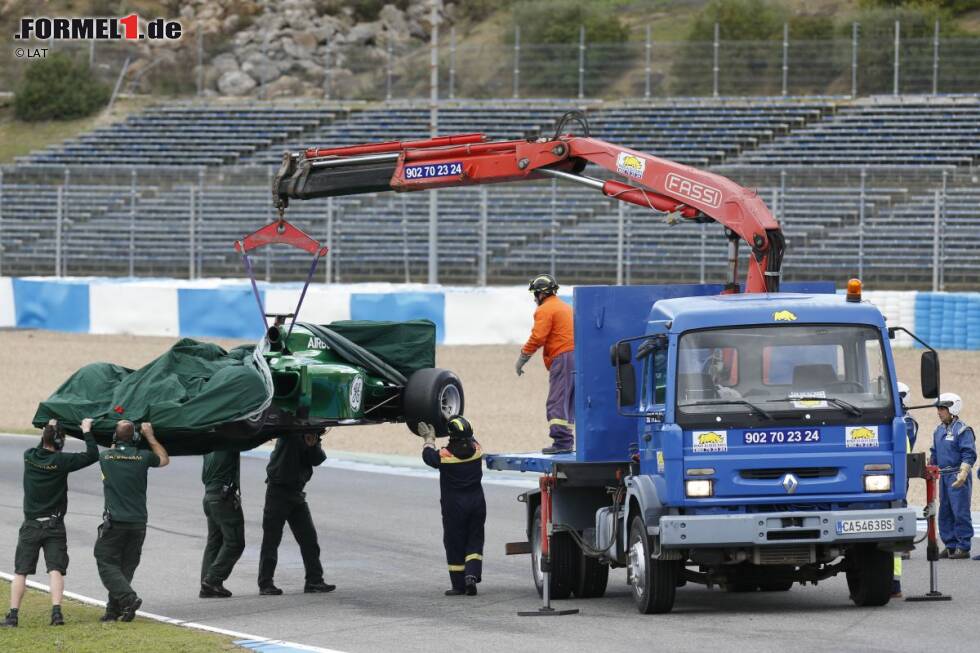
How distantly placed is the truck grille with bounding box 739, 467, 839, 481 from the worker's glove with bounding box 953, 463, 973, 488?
373 cm

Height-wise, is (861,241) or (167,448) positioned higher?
(861,241)

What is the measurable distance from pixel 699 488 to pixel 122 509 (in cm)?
446

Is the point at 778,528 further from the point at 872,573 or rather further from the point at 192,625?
the point at 192,625

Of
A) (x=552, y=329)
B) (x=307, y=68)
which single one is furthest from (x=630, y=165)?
(x=307, y=68)

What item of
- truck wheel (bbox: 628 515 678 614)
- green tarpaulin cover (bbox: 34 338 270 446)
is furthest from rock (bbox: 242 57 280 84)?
truck wheel (bbox: 628 515 678 614)

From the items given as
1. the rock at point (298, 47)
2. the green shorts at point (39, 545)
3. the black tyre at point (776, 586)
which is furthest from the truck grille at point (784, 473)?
the rock at point (298, 47)

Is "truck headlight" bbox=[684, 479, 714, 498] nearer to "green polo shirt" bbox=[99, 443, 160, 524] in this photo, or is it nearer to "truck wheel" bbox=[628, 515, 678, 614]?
"truck wheel" bbox=[628, 515, 678, 614]

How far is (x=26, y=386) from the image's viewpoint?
3005 centimetres

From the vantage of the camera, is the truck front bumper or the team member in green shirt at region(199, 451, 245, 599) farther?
the team member in green shirt at region(199, 451, 245, 599)

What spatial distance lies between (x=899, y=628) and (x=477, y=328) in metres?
21.9

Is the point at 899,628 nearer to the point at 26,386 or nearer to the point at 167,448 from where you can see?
the point at 167,448

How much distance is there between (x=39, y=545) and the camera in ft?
41.1

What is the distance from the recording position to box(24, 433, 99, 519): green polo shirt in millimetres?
12305

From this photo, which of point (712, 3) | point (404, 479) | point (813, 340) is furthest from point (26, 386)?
point (712, 3)
